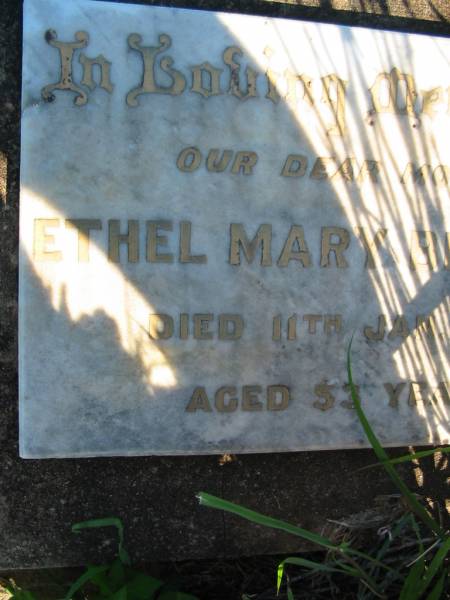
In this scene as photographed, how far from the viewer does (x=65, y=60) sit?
141 cm

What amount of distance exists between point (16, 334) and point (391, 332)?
1.12 metres

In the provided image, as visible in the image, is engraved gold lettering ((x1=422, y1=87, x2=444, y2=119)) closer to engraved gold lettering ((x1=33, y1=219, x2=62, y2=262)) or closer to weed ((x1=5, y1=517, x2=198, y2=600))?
engraved gold lettering ((x1=33, y1=219, x2=62, y2=262))

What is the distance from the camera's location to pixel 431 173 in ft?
5.20

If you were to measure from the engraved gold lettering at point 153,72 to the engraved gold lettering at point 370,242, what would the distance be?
0.65 m

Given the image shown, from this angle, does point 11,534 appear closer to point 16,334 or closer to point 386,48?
point 16,334

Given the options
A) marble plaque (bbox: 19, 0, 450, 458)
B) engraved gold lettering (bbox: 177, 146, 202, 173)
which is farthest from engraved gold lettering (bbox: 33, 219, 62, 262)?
engraved gold lettering (bbox: 177, 146, 202, 173)

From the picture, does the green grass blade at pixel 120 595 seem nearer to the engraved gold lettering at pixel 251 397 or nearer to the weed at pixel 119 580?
the weed at pixel 119 580

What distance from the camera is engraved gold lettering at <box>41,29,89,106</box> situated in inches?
55.5

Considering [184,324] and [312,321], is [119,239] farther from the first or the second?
[312,321]

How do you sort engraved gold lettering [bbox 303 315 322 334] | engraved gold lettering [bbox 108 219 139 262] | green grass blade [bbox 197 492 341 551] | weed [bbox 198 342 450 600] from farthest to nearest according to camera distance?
engraved gold lettering [bbox 303 315 322 334] → engraved gold lettering [bbox 108 219 139 262] → weed [bbox 198 342 450 600] → green grass blade [bbox 197 492 341 551]

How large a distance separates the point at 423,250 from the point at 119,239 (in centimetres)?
89

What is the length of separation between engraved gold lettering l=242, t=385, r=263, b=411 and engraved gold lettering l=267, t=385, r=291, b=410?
0.03 metres

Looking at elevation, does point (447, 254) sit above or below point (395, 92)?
below

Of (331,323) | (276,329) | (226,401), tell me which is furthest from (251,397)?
(331,323)
